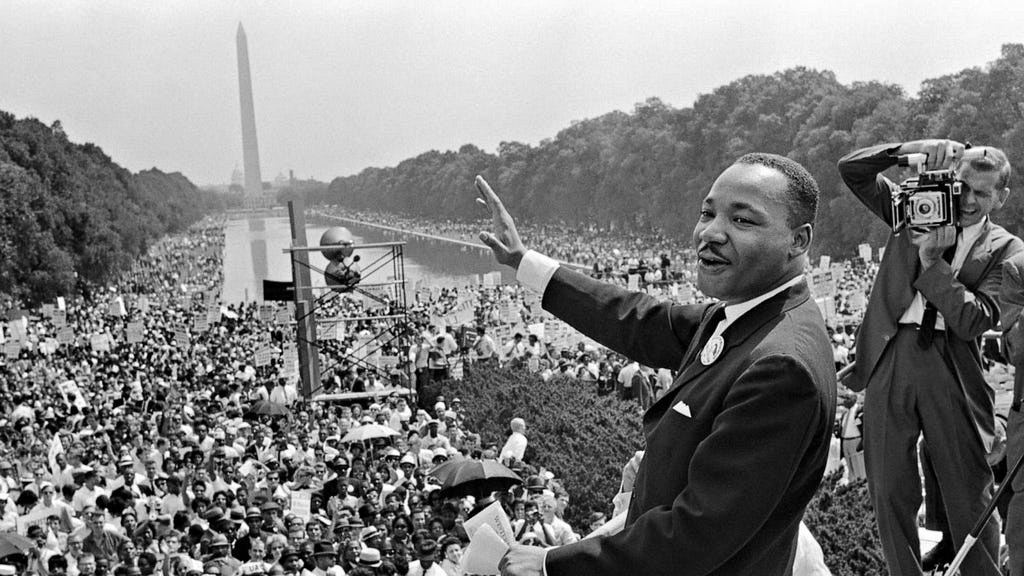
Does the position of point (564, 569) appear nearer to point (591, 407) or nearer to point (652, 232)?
point (591, 407)

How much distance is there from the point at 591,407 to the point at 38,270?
32.1 m

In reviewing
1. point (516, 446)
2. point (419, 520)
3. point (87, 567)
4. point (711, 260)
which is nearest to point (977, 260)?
point (711, 260)

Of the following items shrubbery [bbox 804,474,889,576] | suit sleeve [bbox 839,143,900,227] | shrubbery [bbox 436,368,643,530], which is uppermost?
suit sleeve [bbox 839,143,900,227]

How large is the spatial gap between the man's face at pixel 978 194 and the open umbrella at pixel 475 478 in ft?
27.0

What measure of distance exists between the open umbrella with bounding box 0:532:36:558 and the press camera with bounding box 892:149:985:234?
911 centimetres

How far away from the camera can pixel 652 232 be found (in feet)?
246

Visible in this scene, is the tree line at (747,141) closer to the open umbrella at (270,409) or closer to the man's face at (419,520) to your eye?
the open umbrella at (270,409)

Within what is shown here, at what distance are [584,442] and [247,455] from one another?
435cm

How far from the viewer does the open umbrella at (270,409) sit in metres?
19.5

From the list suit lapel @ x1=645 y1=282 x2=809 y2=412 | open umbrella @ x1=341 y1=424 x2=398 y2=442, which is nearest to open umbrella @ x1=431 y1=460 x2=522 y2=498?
open umbrella @ x1=341 y1=424 x2=398 y2=442

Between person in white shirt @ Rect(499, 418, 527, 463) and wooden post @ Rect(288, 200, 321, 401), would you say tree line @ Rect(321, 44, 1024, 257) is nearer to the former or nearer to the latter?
wooden post @ Rect(288, 200, 321, 401)

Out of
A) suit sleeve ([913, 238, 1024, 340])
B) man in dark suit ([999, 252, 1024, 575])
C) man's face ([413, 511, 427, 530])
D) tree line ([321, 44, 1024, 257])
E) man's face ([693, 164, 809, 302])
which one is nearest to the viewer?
man's face ([693, 164, 809, 302])

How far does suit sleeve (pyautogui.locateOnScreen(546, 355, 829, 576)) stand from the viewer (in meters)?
2.43

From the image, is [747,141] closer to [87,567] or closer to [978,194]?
[87,567]
